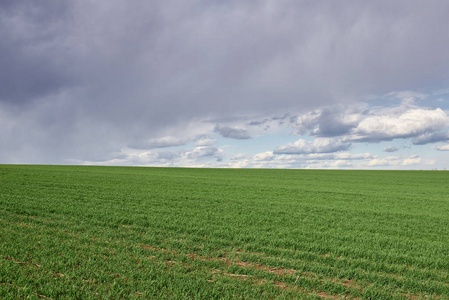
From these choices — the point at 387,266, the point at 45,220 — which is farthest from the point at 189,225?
the point at 387,266

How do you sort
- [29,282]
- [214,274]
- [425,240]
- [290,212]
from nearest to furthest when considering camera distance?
[29,282] < [214,274] < [425,240] < [290,212]

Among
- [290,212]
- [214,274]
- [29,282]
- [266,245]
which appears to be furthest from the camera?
[290,212]

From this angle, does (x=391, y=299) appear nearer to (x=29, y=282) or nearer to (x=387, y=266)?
(x=387, y=266)

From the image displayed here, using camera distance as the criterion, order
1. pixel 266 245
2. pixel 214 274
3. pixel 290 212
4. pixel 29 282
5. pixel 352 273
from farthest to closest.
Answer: pixel 290 212, pixel 266 245, pixel 352 273, pixel 214 274, pixel 29 282

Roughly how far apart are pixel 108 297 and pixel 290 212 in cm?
1033

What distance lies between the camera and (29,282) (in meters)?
5.76

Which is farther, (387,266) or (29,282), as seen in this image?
(387,266)

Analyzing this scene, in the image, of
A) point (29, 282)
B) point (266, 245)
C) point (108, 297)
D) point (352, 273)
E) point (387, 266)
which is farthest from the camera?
point (266, 245)

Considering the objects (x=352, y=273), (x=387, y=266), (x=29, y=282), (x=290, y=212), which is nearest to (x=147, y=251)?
(x=29, y=282)

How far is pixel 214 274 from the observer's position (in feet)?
21.3

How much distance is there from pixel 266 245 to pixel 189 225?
302cm

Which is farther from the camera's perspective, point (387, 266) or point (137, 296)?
point (387, 266)

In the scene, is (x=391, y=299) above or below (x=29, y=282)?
below

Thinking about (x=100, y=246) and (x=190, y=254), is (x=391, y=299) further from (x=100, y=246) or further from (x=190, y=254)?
(x=100, y=246)
